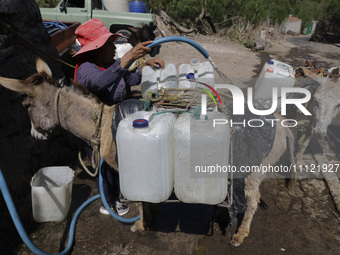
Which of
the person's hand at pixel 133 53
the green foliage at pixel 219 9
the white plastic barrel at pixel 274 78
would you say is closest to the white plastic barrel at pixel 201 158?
the person's hand at pixel 133 53

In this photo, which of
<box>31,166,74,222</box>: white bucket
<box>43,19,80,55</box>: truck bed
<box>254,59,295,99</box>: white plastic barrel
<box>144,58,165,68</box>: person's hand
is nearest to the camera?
<box>31,166,74,222</box>: white bucket

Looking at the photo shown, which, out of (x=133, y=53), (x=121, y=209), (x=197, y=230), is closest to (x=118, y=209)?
(x=121, y=209)

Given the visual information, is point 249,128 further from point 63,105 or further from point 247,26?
point 247,26

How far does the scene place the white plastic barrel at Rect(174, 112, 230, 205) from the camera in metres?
1.92

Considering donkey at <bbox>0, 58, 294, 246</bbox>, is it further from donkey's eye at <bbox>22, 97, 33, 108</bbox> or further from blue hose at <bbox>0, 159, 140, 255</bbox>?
blue hose at <bbox>0, 159, 140, 255</bbox>

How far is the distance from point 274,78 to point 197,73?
207 centimetres

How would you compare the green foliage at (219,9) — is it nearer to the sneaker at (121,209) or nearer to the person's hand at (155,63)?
the person's hand at (155,63)

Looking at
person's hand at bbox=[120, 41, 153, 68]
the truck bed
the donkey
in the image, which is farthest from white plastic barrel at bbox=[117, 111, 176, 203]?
the truck bed

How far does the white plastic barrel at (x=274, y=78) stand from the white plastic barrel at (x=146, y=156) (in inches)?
116

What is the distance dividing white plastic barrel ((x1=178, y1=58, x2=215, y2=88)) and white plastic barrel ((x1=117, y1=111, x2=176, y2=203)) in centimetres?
78

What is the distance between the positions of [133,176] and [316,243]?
7.86 ft

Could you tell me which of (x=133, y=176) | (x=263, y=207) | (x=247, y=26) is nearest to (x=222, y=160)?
(x=133, y=176)

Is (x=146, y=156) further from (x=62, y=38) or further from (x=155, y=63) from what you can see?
(x=62, y=38)

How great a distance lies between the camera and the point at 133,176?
79.4 inches
